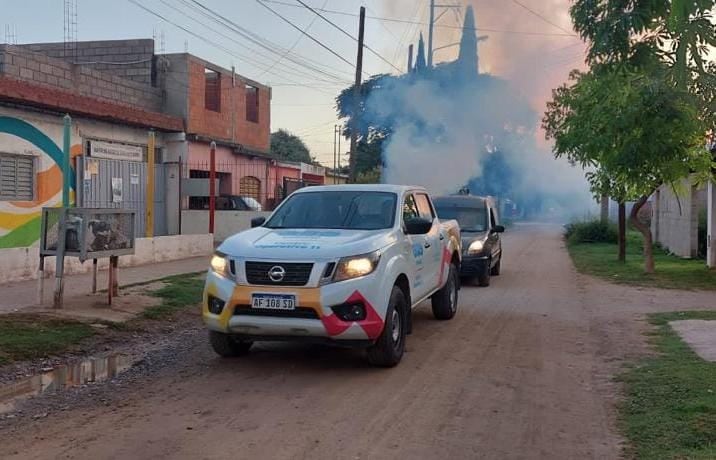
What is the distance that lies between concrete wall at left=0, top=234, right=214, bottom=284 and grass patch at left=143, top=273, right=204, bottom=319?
Answer: 70.3 inches

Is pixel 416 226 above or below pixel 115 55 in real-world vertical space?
below

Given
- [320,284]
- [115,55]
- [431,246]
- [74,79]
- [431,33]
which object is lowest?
[320,284]

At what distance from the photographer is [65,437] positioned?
5195 millimetres

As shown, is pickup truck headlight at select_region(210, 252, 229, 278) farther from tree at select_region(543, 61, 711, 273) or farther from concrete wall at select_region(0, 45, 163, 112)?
concrete wall at select_region(0, 45, 163, 112)

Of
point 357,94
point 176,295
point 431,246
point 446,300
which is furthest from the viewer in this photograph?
point 357,94

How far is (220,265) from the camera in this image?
7.21 meters

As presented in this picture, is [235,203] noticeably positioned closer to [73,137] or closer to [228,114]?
[228,114]

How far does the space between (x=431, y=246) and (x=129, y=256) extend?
8.23 m

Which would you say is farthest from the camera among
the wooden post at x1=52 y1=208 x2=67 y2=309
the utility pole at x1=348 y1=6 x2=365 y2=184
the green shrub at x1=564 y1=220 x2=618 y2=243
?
the green shrub at x1=564 y1=220 x2=618 y2=243

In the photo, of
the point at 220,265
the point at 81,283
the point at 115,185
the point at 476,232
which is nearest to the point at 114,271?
the point at 81,283

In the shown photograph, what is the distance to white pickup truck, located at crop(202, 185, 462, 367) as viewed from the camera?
673cm

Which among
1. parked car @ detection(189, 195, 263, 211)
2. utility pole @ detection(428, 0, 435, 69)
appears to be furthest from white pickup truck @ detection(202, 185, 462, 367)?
utility pole @ detection(428, 0, 435, 69)

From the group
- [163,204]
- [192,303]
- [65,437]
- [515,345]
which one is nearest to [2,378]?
[65,437]

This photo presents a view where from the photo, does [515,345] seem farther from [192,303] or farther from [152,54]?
[152,54]
